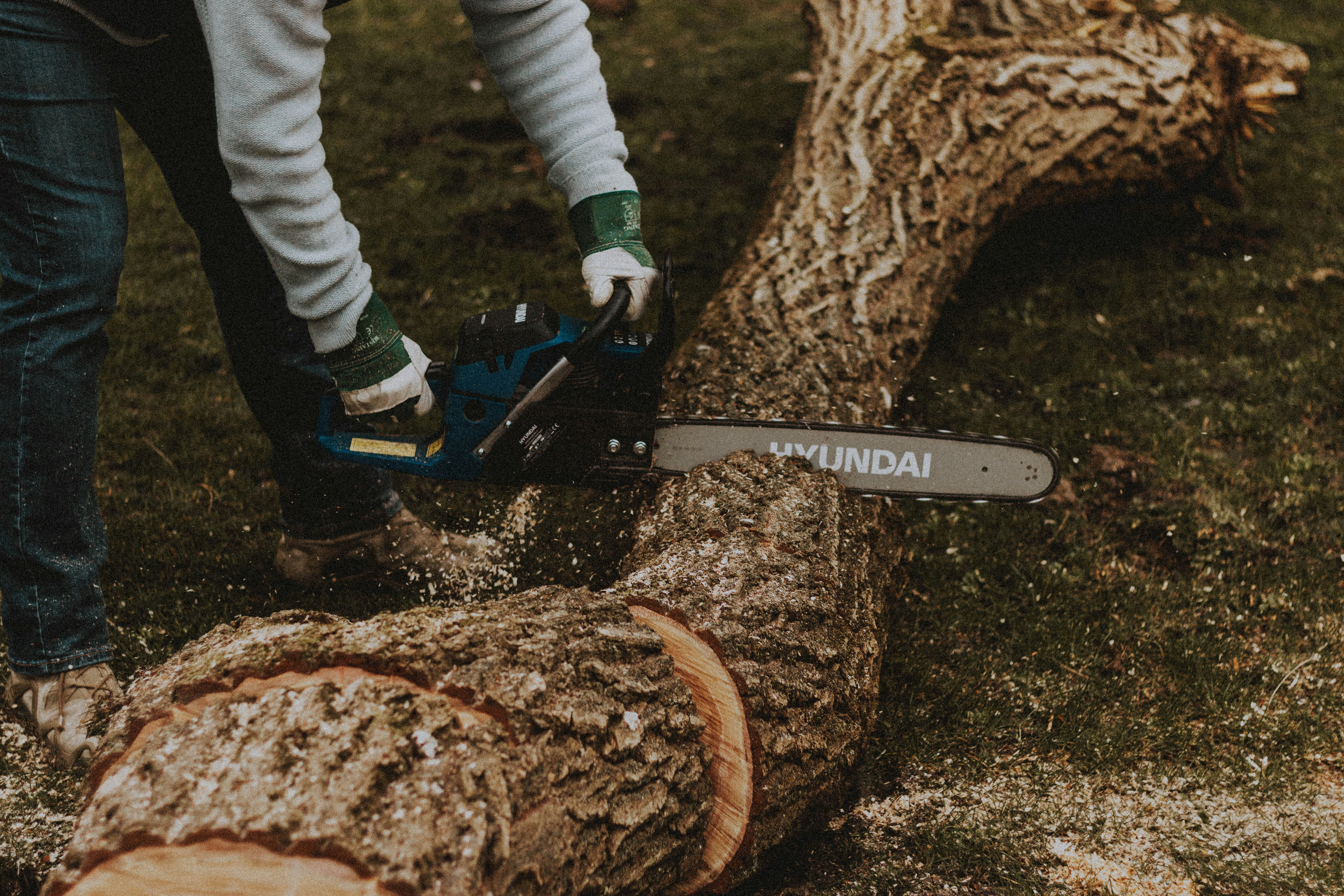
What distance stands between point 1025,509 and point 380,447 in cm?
173

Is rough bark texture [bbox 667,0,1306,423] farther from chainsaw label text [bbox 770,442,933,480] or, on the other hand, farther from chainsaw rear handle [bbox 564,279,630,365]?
chainsaw rear handle [bbox 564,279,630,365]

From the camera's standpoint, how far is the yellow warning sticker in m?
2.00

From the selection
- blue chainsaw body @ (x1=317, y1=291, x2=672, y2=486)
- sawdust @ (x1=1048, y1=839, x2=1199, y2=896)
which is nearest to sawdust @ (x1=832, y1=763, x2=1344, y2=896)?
sawdust @ (x1=1048, y1=839, x2=1199, y2=896)

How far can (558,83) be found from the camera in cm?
187

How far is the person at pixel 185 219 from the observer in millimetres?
1464

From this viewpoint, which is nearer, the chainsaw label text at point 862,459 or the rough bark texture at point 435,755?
the rough bark texture at point 435,755

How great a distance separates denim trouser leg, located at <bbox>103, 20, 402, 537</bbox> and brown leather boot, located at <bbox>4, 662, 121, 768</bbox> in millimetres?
598

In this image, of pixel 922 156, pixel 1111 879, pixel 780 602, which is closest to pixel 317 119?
pixel 780 602

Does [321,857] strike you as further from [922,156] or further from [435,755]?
[922,156]

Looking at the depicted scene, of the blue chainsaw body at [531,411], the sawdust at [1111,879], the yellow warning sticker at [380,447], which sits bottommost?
the sawdust at [1111,879]

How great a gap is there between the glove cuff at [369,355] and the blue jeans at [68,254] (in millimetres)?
440

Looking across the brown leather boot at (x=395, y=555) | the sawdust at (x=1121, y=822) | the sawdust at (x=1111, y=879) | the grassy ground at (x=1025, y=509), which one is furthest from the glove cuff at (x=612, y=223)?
the sawdust at (x=1111, y=879)

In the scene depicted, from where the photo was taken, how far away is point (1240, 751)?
197 cm

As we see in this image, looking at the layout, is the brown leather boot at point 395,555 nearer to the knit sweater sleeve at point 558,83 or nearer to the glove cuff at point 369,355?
the glove cuff at point 369,355
